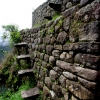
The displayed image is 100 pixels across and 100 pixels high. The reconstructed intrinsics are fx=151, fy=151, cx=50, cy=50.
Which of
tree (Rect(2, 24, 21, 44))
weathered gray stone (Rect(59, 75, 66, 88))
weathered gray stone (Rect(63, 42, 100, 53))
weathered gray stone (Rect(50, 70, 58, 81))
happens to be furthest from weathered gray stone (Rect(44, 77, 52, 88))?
tree (Rect(2, 24, 21, 44))

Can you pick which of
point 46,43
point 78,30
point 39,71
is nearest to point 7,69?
point 39,71

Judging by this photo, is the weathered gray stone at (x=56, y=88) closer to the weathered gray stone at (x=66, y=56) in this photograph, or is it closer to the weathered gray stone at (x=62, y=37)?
the weathered gray stone at (x=66, y=56)

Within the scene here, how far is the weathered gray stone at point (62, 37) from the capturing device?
8.28 ft

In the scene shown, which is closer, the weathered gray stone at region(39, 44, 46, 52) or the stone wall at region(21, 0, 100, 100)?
the stone wall at region(21, 0, 100, 100)

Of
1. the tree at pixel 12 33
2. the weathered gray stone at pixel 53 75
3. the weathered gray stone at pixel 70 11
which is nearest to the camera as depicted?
the weathered gray stone at pixel 70 11

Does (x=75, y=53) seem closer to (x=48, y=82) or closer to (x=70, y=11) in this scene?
(x=70, y=11)

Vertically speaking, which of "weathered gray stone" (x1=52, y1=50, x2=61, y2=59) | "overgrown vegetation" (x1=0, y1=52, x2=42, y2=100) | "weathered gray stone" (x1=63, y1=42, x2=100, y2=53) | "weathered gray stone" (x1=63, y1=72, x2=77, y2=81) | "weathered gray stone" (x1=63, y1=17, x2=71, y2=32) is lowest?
"overgrown vegetation" (x1=0, y1=52, x2=42, y2=100)

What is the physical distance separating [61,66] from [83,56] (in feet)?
2.39

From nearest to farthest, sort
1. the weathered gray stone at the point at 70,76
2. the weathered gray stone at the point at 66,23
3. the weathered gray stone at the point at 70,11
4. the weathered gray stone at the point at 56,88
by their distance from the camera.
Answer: the weathered gray stone at the point at 70,76 → the weathered gray stone at the point at 70,11 → the weathered gray stone at the point at 66,23 → the weathered gray stone at the point at 56,88

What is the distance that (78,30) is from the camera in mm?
2131

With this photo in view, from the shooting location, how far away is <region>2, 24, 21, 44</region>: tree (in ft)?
23.5

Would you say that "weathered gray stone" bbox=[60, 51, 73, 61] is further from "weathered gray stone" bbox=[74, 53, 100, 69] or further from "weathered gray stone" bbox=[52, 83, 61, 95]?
"weathered gray stone" bbox=[52, 83, 61, 95]

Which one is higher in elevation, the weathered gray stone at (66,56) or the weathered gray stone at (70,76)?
the weathered gray stone at (66,56)

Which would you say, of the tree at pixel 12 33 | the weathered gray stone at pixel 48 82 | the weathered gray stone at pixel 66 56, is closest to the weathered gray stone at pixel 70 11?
the weathered gray stone at pixel 66 56
